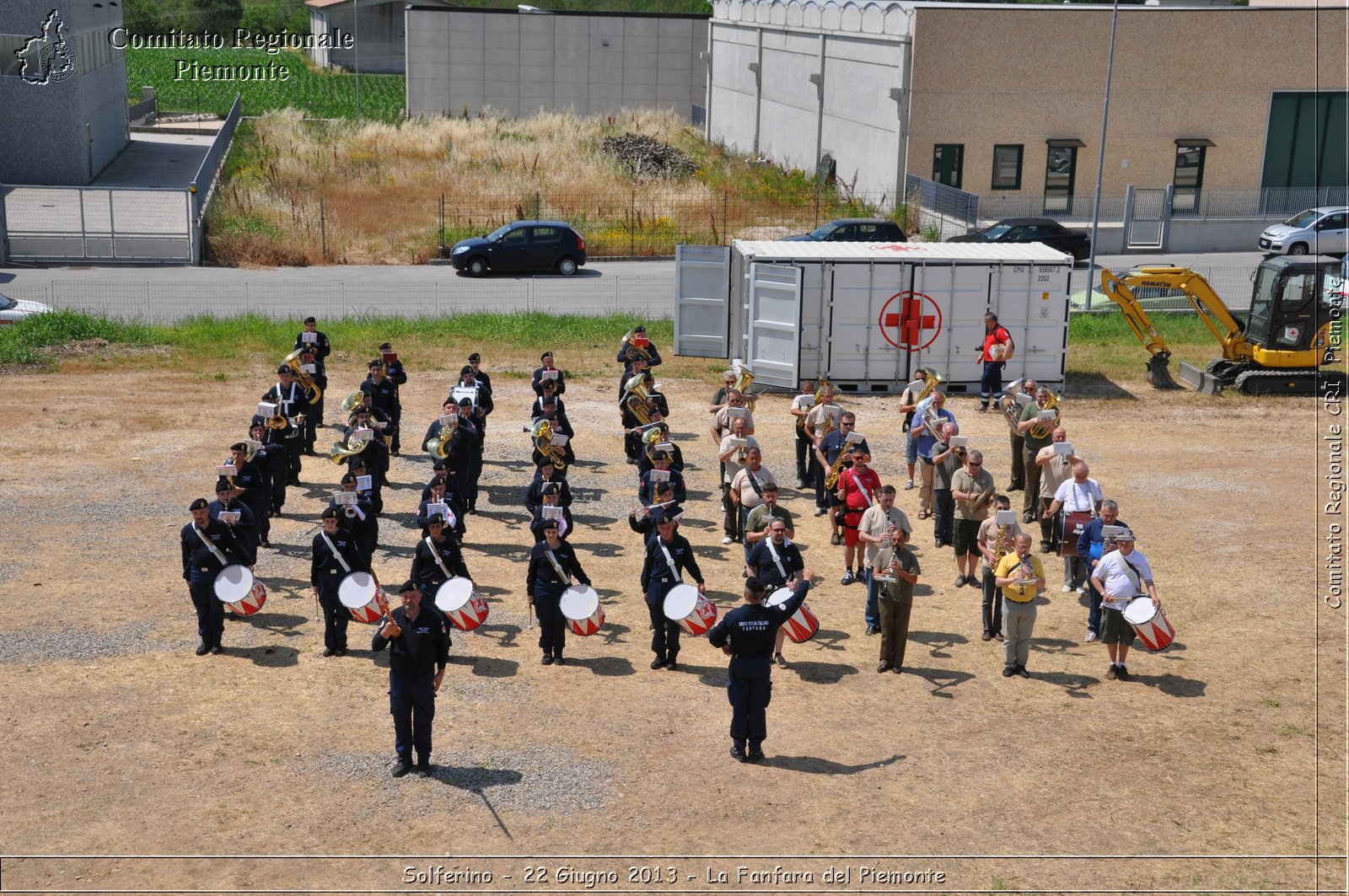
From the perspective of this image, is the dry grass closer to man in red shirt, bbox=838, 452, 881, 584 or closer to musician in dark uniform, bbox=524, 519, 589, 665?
man in red shirt, bbox=838, 452, 881, 584

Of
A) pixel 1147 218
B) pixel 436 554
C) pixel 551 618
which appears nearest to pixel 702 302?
pixel 551 618

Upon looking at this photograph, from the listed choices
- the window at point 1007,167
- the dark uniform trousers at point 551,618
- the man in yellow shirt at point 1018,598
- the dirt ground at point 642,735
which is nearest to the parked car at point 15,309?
the dirt ground at point 642,735

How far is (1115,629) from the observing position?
531 inches

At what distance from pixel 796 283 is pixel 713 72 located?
35.6 meters

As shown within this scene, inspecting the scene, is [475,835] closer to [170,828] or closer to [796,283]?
[170,828]

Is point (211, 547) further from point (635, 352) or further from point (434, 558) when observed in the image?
point (635, 352)

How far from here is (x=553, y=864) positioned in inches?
399

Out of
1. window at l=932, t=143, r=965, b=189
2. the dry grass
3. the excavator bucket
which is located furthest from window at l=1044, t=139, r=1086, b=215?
the excavator bucket

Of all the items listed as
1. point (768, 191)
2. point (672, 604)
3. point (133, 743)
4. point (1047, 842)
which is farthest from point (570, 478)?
point (768, 191)

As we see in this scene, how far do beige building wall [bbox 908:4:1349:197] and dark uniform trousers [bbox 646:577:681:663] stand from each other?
30503mm

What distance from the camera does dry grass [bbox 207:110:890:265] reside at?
38844 millimetres

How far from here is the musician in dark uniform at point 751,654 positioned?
449 inches

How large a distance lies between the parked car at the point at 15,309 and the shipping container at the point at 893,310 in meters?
14.3

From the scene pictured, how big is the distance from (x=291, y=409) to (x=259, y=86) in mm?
63327
